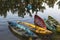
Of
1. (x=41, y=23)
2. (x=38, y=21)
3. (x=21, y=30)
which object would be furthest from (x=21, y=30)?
(x=38, y=21)

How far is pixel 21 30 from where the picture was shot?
19297 millimetres

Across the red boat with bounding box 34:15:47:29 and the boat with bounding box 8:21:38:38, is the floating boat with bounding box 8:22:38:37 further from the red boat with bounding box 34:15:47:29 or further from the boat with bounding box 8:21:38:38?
the red boat with bounding box 34:15:47:29

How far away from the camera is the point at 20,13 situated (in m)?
7.35

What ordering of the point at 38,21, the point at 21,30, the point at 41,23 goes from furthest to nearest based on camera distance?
the point at 21,30
the point at 41,23
the point at 38,21

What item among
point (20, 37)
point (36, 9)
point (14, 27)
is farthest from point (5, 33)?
point (36, 9)

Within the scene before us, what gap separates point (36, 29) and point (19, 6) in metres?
11.4

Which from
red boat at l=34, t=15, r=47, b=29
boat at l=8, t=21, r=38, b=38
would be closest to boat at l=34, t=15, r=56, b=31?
red boat at l=34, t=15, r=47, b=29

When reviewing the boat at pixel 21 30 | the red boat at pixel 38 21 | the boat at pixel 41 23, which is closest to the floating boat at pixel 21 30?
the boat at pixel 21 30

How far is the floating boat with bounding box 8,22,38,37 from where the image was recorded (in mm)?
17781

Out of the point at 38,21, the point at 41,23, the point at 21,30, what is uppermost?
the point at 38,21

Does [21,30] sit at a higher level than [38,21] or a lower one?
lower

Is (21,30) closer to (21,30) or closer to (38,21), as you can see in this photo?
(21,30)

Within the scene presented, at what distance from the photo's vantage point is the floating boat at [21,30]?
1778cm

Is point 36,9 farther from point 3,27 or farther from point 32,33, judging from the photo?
point 3,27
